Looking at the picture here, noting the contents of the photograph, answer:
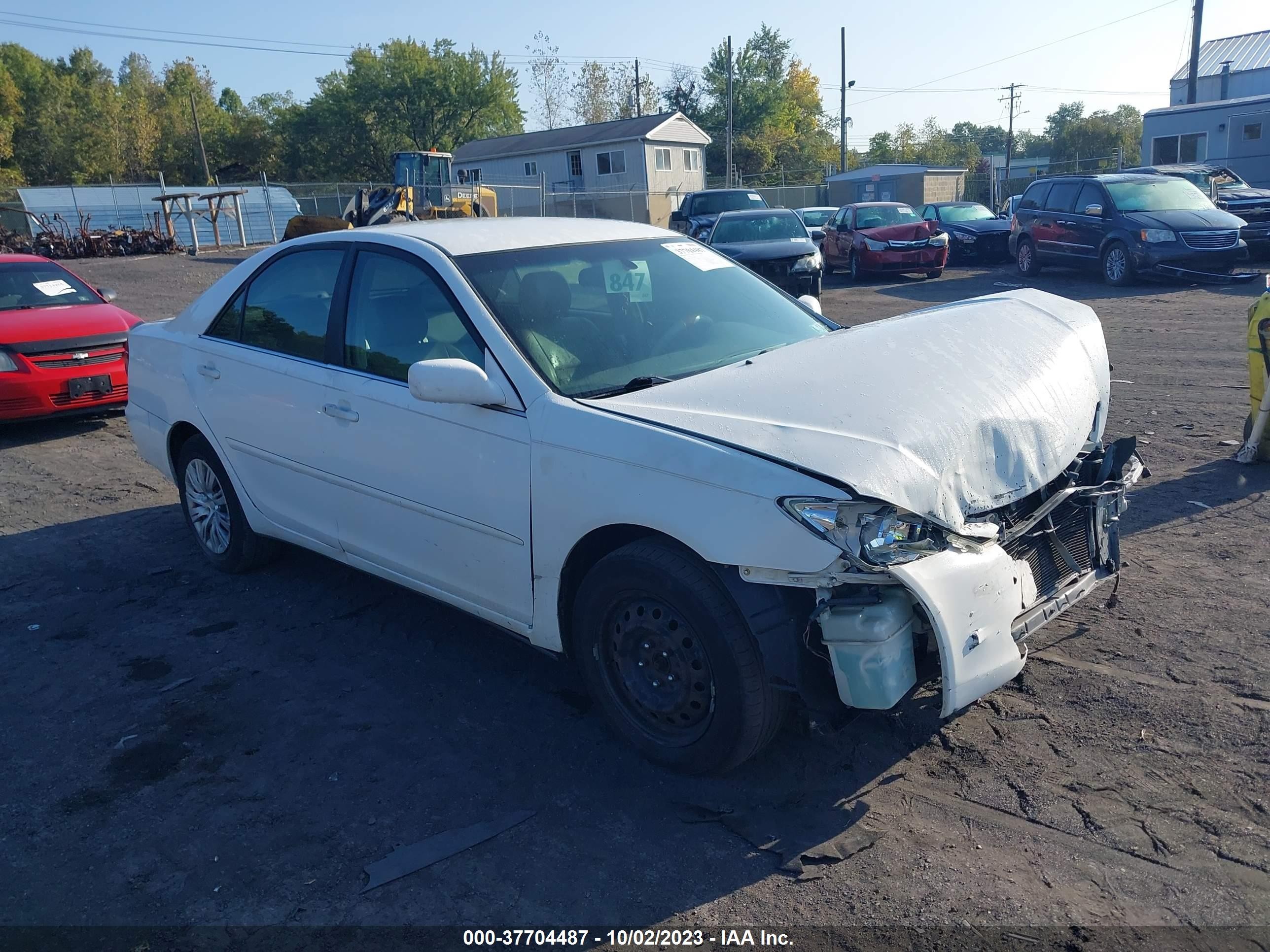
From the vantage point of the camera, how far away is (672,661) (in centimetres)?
327

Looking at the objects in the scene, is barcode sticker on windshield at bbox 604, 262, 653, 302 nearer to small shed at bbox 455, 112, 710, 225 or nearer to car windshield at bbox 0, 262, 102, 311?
car windshield at bbox 0, 262, 102, 311

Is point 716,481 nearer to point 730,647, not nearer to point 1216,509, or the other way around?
point 730,647

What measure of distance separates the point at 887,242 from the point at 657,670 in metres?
17.5

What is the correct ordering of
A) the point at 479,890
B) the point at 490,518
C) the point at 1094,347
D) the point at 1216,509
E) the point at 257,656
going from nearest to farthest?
1. the point at 479,890
2. the point at 490,518
3. the point at 1094,347
4. the point at 257,656
5. the point at 1216,509

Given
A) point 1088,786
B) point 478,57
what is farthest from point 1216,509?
point 478,57

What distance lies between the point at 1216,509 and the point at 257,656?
204 inches

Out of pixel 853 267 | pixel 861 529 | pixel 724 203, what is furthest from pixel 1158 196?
pixel 861 529

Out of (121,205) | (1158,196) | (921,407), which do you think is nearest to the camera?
(921,407)

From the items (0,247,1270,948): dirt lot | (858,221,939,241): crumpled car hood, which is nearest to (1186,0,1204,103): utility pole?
(858,221,939,241): crumpled car hood

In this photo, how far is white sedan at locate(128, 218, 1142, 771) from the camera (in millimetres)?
2914

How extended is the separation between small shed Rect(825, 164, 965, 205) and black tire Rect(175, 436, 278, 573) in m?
48.6

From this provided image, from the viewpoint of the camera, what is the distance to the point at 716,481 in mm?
2969

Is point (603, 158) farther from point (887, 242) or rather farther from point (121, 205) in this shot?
point (887, 242)

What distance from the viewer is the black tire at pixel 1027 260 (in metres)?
17.8
